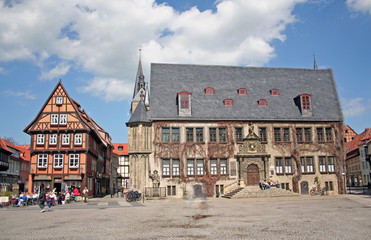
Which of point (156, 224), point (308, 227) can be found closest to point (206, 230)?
point (156, 224)

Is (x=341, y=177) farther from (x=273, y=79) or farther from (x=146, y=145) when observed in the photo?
(x=146, y=145)

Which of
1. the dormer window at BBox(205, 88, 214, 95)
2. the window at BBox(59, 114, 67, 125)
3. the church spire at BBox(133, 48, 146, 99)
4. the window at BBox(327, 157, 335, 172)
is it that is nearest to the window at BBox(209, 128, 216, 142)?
the dormer window at BBox(205, 88, 214, 95)

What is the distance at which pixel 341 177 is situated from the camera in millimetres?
40000

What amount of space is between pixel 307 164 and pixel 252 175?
22.2 ft

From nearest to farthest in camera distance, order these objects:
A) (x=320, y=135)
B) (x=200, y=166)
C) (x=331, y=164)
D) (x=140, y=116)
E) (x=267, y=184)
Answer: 1. (x=267, y=184)
2. (x=200, y=166)
3. (x=140, y=116)
4. (x=331, y=164)
5. (x=320, y=135)

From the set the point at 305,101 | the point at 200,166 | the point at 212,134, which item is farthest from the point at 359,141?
the point at 200,166

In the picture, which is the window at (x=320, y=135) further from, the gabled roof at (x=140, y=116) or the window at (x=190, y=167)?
the gabled roof at (x=140, y=116)

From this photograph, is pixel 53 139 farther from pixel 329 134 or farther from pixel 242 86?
pixel 329 134

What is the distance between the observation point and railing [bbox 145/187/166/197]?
34700 mm

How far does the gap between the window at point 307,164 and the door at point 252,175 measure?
217 inches

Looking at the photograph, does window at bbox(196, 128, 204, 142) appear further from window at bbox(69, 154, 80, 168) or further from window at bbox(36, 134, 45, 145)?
window at bbox(36, 134, 45, 145)

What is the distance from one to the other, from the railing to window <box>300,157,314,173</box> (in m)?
16.1

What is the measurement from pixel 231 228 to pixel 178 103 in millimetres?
26900

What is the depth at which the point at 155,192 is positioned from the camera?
114 ft
